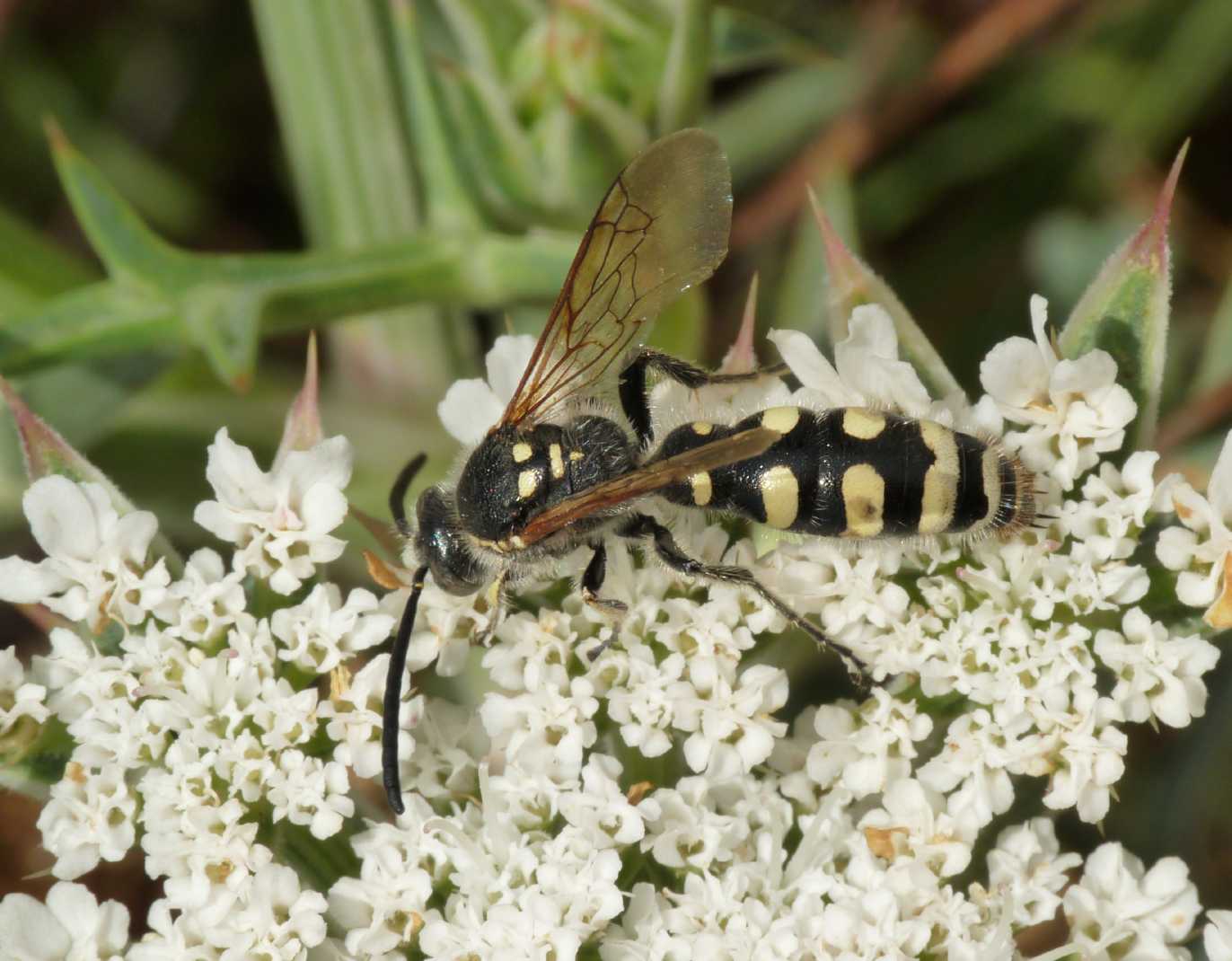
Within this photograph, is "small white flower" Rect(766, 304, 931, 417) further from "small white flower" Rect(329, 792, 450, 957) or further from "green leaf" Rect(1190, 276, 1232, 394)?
"green leaf" Rect(1190, 276, 1232, 394)

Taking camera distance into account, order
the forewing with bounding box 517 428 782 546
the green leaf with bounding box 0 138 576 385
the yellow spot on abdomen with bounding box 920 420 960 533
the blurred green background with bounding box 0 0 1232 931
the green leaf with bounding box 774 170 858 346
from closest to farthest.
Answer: the forewing with bounding box 517 428 782 546, the yellow spot on abdomen with bounding box 920 420 960 533, the green leaf with bounding box 0 138 576 385, the blurred green background with bounding box 0 0 1232 931, the green leaf with bounding box 774 170 858 346

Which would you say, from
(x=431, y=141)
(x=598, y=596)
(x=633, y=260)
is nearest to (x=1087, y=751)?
(x=598, y=596)

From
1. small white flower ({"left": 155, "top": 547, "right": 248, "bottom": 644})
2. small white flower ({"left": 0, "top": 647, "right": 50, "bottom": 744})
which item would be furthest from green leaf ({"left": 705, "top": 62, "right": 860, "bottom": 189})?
small white flower ({"left": 0, "top": 647, "right": 50, "bottom": 744})

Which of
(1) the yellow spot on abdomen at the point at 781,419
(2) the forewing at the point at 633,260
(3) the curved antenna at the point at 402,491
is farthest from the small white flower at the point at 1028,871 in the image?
(3) the curved antenna at the point at 402,491

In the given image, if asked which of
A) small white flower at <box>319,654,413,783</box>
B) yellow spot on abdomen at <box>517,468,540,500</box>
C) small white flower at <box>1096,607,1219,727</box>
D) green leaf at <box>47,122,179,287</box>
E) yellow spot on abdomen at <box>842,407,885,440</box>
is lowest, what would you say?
small white flower at <box>1096,607,1219,727</box>

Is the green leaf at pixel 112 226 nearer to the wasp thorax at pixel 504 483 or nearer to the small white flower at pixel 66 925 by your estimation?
the wasp thorax at pixel 504 483

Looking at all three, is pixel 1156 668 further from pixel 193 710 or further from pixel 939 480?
pixel 193 710

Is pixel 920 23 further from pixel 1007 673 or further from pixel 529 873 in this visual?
pixel 529 873
